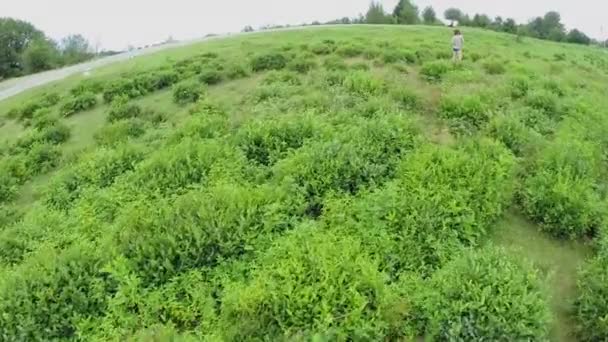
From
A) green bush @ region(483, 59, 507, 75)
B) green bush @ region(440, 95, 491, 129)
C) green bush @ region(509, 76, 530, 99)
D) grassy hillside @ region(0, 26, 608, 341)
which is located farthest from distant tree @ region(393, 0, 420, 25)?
green bush @ region(440, 95, 491, 129)

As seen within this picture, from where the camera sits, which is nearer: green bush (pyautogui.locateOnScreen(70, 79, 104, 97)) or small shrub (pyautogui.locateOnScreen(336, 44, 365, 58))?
green bush (pyautogui.locateOnScreen(70, 79, 104, 97))

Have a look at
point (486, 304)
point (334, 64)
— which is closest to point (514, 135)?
point (486, 304)

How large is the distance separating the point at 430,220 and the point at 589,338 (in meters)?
2.95

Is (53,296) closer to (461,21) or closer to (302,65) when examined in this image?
(302,65)

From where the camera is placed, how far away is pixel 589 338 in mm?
8172

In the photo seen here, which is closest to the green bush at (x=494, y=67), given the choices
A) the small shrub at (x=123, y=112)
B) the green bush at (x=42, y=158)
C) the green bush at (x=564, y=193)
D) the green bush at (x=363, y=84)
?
the green bush at (x=363, y=84)

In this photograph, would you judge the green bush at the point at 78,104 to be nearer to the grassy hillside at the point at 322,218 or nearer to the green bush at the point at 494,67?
the grassy hillside at the point at 322,218

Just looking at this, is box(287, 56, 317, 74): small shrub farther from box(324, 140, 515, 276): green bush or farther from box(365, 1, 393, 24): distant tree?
box(365, 1, 393, 24): distant tree

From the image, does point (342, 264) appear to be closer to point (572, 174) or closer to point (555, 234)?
point (555, 234)

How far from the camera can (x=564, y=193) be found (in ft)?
34.6

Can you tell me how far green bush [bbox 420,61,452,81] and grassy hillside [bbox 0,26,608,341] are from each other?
789mm

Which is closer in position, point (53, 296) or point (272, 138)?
point (53, 296)

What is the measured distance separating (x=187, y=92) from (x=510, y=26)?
136 feet

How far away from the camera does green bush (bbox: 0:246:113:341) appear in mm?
8438
